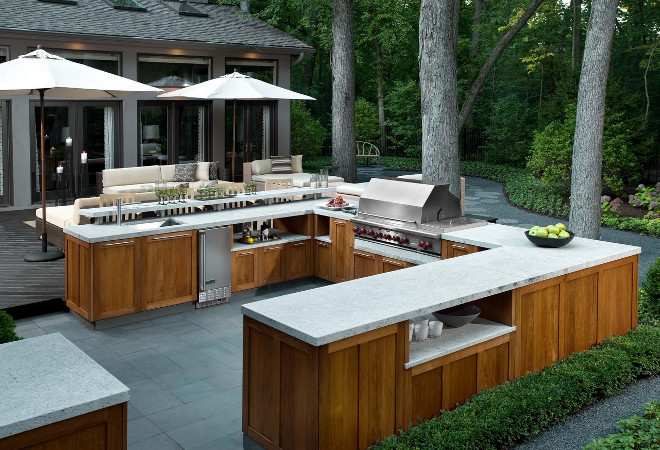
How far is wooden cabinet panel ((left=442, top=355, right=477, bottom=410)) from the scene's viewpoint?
5488mm

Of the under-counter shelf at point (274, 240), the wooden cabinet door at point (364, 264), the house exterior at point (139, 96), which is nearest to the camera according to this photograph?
the wooden cabinet door at point (364, 264)

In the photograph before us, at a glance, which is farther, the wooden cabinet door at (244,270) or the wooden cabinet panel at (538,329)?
the wooden cabinet door at (244,270)

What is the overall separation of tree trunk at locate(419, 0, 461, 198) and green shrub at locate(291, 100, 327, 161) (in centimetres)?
1293

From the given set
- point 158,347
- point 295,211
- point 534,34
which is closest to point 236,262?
point 295,211

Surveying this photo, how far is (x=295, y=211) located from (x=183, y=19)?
32.9 ft

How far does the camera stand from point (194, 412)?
6.00 metres

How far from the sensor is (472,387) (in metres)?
5.76

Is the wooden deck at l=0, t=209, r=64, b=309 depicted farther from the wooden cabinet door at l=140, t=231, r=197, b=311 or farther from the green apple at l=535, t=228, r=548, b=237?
the green apple at l=535, t=228, r=548, b=237

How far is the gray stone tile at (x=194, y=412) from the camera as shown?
19.0 feet

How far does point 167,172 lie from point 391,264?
7974 millimetres

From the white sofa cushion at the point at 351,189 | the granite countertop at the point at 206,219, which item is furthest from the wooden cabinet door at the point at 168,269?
the white sofa cushion at the point at 351,189

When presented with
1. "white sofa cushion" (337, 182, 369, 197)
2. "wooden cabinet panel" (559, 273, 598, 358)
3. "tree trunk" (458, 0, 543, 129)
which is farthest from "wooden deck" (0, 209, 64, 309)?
"tree trunk" (458, 0, 543, 129)

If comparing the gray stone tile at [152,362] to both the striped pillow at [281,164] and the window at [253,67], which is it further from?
the window at [253,67]

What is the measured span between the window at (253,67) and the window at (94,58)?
2.97 metres
